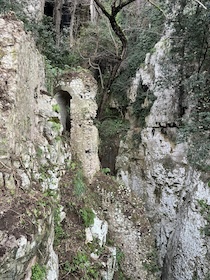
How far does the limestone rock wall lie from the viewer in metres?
3.22

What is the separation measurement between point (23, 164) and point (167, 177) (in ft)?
20.2

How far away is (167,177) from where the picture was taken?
9.31 m

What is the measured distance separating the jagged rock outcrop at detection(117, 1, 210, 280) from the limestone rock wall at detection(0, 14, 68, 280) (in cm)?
452

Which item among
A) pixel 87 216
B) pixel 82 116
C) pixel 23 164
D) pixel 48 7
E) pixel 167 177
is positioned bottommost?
pixel 87 216

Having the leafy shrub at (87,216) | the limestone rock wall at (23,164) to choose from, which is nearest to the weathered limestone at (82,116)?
the leafy shrub at (87,216)

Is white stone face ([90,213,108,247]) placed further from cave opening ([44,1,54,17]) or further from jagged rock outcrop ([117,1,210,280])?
cave opening ([44,1,54,17])

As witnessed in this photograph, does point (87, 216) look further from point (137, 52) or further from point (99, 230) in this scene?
point (137, 52)

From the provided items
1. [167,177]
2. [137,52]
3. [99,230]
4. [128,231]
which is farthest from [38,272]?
[137,52]

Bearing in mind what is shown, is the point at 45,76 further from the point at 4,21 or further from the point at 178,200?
the point at 178,200

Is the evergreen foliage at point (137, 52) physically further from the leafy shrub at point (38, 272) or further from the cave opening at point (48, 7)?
the leafy shrub at point (38, 272)

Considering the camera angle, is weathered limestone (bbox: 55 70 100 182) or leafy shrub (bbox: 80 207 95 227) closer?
leafy shrub (bbox: 80 207 95 227)

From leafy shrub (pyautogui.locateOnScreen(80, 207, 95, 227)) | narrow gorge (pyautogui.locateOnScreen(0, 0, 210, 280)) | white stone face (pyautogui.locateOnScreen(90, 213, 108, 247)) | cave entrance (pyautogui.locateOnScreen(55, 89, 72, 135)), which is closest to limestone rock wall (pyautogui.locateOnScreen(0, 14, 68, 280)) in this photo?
narrow gorge (pyautogui.locateOnScreen(0, 0, 210, 280))

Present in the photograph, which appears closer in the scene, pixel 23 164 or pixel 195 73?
pixel 23 164

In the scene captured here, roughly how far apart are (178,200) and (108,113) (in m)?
4.62
